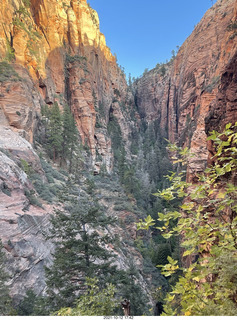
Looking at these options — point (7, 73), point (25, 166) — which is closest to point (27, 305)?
point (25, 166)

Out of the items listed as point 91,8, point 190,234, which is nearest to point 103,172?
point 190,234

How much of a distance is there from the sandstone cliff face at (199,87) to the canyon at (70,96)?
0.35ft

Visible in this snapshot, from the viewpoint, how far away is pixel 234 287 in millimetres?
2027

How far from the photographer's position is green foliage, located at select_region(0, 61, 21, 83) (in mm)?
22344

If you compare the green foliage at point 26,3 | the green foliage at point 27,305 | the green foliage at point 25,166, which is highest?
the green foliage at point 26,3

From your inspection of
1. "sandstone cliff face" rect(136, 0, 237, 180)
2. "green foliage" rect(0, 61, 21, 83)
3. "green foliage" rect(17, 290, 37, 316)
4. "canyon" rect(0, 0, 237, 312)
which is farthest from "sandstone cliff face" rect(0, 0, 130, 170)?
"sandstone cliff face" rect(136, 0, 237, 180)

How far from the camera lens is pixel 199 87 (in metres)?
42.5

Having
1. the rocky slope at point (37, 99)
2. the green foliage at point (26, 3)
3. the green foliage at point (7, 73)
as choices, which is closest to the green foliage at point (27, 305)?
the rocky slope at point (37, 99)

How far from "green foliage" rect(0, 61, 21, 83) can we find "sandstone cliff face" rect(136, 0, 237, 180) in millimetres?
22680

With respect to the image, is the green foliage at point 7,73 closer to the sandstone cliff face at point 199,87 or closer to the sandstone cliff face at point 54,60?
the sandstone cliff face at point 54,60

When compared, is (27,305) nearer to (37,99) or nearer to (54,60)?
(37,99)

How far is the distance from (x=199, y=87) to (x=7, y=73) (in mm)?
38240

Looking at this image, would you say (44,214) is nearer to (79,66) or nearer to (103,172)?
(103,172)

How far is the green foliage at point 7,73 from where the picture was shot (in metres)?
22.3
